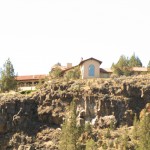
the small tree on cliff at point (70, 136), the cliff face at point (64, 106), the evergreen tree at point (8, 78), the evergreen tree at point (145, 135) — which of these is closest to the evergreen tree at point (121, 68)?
the cliff face at point (64, 106)

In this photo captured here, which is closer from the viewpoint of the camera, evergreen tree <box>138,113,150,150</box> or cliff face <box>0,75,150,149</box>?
evergreen tree <box>138,113,150,150</box>

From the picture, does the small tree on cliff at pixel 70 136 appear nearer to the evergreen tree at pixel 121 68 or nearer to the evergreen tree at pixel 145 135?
the evergreen tree at pixel 145 135

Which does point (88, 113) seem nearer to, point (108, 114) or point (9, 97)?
point (108, 114)

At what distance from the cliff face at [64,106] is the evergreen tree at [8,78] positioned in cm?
639

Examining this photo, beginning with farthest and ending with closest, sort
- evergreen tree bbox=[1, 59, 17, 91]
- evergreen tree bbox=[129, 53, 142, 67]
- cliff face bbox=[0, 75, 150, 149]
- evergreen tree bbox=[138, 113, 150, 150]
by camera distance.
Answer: evergreen tree bbox=[129, 53, 142, 67] < evergreen tree bbox=[1, 59, 17, 91] < cliff face bbox=[0, 75, 150, 149] < evergreen tree bbox=[138, 113, 150, 150]

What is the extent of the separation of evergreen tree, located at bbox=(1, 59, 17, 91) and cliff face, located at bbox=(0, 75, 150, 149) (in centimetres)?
639

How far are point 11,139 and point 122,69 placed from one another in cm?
3522

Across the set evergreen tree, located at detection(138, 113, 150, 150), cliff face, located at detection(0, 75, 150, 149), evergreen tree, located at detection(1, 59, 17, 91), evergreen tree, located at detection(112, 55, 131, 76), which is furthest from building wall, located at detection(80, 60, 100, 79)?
evergreen tree, located at detection(138, 113, 150, 150)

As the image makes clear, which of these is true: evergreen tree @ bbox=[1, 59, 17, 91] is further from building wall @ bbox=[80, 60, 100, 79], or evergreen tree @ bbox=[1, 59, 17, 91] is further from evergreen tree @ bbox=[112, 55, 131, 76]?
evergreen tree @ bbox=[112, 55, 131, 76]

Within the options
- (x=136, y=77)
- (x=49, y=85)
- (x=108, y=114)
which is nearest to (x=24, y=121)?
(x=49, y=85)

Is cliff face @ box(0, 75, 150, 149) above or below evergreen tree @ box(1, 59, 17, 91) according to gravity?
below

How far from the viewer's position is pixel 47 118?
8531cm

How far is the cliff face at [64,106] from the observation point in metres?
81.2

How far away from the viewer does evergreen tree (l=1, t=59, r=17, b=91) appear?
9375 cm
